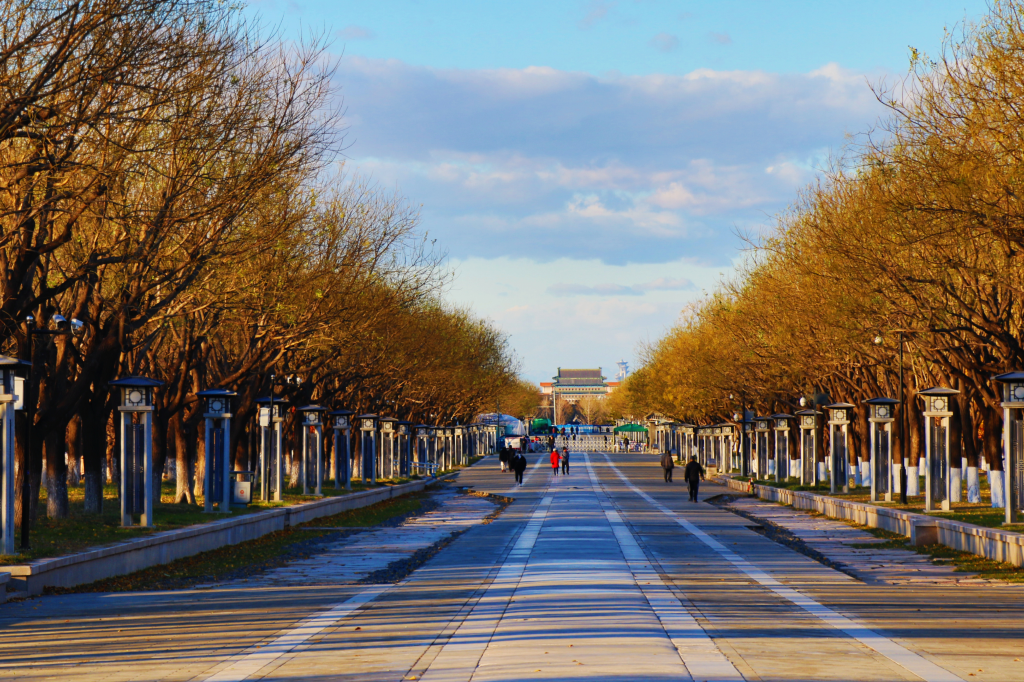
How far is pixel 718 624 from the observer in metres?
14.0

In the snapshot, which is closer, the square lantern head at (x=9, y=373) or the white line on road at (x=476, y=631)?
the white line on road at (x=476, y=631)

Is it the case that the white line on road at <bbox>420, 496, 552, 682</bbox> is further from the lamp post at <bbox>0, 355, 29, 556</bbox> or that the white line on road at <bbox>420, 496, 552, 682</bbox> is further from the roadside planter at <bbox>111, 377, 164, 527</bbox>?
the roadside planter at <bbox>111, 377, 164, 527</bbox>

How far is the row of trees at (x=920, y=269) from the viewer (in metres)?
24.6

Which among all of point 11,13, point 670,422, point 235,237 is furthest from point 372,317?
point 670,422

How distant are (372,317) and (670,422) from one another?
81.6 meters

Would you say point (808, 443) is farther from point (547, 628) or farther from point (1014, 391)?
point (547, 628)

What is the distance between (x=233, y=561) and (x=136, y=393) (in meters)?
4.50

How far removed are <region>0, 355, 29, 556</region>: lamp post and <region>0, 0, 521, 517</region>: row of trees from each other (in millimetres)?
1945

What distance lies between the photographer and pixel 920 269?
33406mm

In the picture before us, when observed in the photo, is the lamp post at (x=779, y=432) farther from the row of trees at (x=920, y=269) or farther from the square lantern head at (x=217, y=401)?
the square lantern head at (x=217, y=401)

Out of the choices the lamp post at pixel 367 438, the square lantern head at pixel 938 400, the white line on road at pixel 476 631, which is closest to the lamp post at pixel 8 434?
the white line on road at pixel 476 631

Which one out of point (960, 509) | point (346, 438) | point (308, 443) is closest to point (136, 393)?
point (308, 443)

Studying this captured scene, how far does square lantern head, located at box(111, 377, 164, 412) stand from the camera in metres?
25.0

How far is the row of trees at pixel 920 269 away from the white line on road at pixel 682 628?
9159mm
